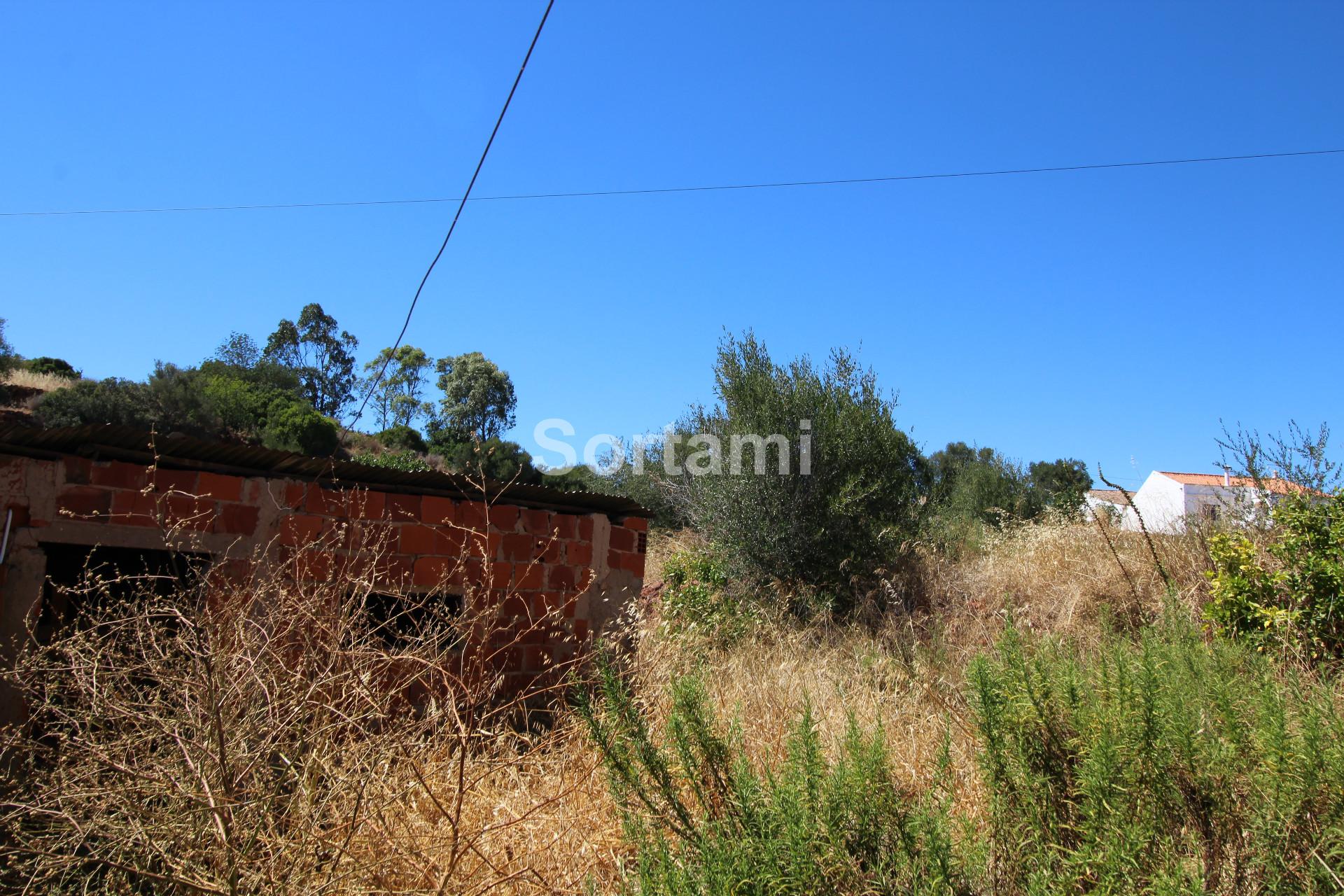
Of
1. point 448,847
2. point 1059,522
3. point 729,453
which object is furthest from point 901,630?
point 448,847

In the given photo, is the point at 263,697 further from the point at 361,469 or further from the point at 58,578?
the point at 58,578

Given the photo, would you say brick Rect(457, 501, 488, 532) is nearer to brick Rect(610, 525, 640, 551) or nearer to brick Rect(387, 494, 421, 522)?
brick Rect(387, 494, 421, 522)

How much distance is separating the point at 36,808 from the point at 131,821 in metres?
0.35

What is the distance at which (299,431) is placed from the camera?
25266mm

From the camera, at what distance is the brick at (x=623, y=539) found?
22.5ft

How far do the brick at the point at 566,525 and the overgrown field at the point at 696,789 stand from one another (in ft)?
5.66

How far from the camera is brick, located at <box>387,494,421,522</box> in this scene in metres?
5.80

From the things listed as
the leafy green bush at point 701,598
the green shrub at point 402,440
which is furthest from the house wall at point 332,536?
the green shrub at point 402,440

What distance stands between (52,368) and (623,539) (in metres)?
28.0

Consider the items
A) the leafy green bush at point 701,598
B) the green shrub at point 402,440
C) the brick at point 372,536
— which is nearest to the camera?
the brick at point 372,536

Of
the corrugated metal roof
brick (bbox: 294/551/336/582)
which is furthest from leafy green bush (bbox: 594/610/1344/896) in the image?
brick (bbox: 294/551/336/582)

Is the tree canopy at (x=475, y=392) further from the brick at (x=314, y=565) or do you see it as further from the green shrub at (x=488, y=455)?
the brick at (x=314, y=565)

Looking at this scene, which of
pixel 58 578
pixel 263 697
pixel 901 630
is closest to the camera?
pixel 263 697

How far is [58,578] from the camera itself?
5.37 m
